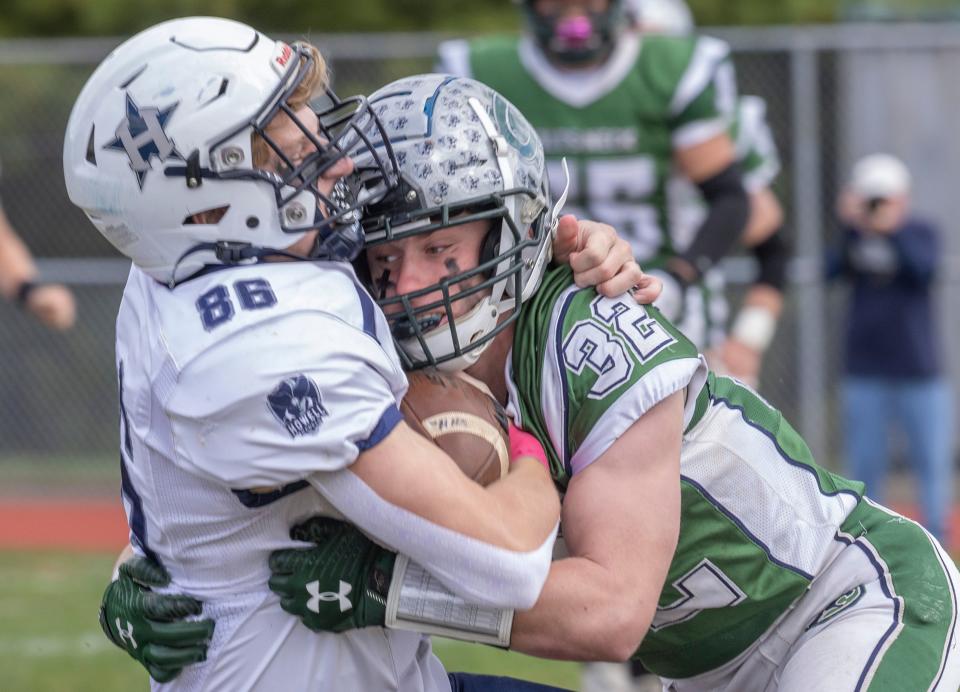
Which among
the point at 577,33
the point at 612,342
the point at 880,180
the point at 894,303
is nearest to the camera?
the point at 612,342

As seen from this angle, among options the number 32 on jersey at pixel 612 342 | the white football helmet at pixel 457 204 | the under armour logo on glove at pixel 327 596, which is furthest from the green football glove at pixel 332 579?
the number 32 on jersey at pixel 612 342

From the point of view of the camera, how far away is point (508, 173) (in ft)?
9.63

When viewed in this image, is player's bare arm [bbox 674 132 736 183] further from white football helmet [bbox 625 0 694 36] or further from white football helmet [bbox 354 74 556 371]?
white football helmet [bbox 354 74 556 371]

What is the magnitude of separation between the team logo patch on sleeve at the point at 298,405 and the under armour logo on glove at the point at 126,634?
630 mm

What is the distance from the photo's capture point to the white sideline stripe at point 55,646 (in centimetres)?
641

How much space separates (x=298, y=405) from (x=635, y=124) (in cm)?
350

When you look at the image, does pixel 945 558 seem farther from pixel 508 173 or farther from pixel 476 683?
pixel 508 173

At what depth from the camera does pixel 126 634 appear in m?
2.76

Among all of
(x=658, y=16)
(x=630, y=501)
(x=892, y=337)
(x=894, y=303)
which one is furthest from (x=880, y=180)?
(x=630, y=501)

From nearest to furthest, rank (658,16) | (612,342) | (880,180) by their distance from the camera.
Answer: (612,342)
(658,16)
(880,180)

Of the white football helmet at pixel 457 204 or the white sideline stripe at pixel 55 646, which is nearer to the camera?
the white football helmet at pixel 457 204

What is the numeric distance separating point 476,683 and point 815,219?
22.1 ft

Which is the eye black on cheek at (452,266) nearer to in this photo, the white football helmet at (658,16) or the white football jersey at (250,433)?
the white football jersey at (250,433)

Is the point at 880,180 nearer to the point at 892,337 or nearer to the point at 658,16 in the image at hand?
the point at 892,337
